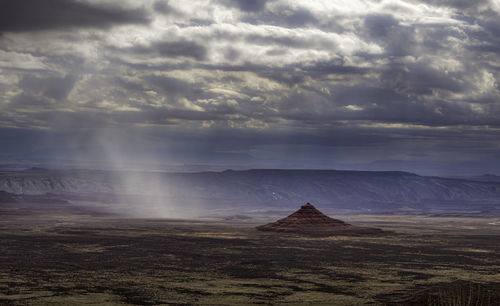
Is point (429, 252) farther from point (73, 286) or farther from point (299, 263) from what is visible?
point (73, 286)

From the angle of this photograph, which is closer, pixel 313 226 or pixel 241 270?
pixel 241 270

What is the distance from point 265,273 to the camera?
44.1 metres

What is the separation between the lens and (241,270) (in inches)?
1796

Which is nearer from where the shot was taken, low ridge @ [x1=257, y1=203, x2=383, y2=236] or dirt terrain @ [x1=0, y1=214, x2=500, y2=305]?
dirt terrain @ [x1=0, y1=214, x2=500, y2=305]

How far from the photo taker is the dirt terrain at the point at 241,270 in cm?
3269

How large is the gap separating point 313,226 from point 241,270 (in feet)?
153

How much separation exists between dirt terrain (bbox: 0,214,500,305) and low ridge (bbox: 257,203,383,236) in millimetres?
8565

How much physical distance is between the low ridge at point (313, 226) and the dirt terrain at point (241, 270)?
8565mm

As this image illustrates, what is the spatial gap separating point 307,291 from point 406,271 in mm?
14586

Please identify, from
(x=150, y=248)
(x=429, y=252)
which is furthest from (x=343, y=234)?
(x=150, y=248)

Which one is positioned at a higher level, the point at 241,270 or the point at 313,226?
the point at 313,226

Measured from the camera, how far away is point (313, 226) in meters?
90.8

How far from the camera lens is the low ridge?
289 feet

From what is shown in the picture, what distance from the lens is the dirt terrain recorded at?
107ft
